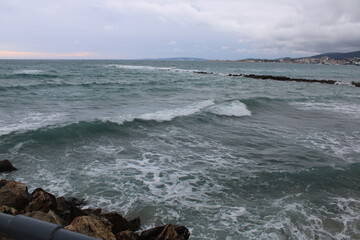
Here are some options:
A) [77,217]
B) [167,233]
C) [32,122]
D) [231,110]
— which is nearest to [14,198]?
[77,217]

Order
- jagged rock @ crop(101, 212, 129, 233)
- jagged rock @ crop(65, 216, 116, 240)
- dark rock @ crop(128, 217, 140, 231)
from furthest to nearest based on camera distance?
dark rock @ crop(128, 217, 140, 231), jagged rock @ crop(101, 212, 129, 233), jagged rock @ crop(65, 216, 116, 240)

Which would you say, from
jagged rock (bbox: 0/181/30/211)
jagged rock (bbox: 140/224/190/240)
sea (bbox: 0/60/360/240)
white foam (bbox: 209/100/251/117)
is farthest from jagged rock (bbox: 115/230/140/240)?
white foam (bbox: 209/100/251/117)

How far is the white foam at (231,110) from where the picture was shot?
19578 mm

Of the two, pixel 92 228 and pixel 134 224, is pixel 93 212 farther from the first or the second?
pixel 92 228

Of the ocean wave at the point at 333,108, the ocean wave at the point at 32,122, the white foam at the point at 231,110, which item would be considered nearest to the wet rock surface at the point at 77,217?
the ocean wave at the point at 32,122

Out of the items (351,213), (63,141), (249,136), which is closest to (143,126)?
(63,141)

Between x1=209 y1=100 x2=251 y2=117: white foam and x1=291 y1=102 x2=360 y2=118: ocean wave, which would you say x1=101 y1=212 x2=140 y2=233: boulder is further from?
x1=291 y1=102 x2=360 y2=118: ocean wave

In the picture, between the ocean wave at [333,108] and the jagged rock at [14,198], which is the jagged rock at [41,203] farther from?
the ocean wave at [333,108]

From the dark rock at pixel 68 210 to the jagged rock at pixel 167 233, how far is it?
1.67 metres

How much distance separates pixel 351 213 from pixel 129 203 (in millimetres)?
5660

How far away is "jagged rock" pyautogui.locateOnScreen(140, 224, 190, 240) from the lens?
5430 mm

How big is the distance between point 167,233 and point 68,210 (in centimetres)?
284

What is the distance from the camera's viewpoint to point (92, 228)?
5.19 m

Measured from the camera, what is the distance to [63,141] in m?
12.6
